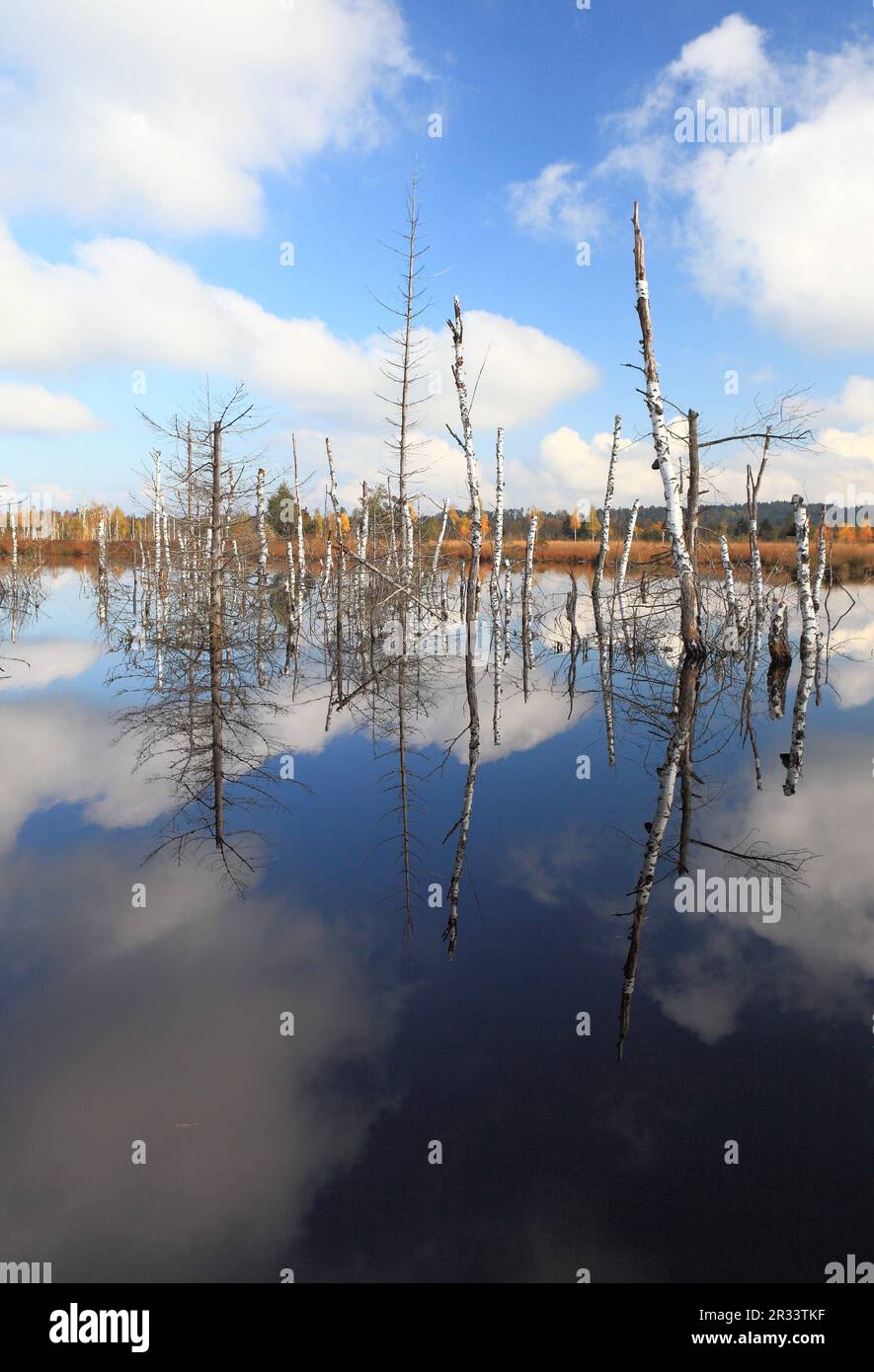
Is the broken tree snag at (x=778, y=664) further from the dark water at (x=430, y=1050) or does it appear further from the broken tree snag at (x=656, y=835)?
the dark water at (x=430, y=1050)

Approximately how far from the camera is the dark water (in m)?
3.02

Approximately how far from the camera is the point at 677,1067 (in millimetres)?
3986

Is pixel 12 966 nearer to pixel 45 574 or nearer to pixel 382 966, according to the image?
pixel 382 966

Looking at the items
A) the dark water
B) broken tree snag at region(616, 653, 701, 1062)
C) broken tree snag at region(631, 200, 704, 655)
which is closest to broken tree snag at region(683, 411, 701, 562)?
broken tree snag at region(631, 200, 704, 655)

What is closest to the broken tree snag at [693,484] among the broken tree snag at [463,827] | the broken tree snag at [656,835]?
the broken tree snag at [656,835]

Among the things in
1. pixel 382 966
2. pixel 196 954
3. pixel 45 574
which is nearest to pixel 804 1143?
pixel 382 966

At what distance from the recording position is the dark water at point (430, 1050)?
302 cm

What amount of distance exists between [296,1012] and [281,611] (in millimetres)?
32120

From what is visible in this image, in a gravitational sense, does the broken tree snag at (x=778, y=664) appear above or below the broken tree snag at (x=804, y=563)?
below

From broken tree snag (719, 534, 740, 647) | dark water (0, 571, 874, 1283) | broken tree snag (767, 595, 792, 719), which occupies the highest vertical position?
broken tree snag (719, 534, 740, 647)
